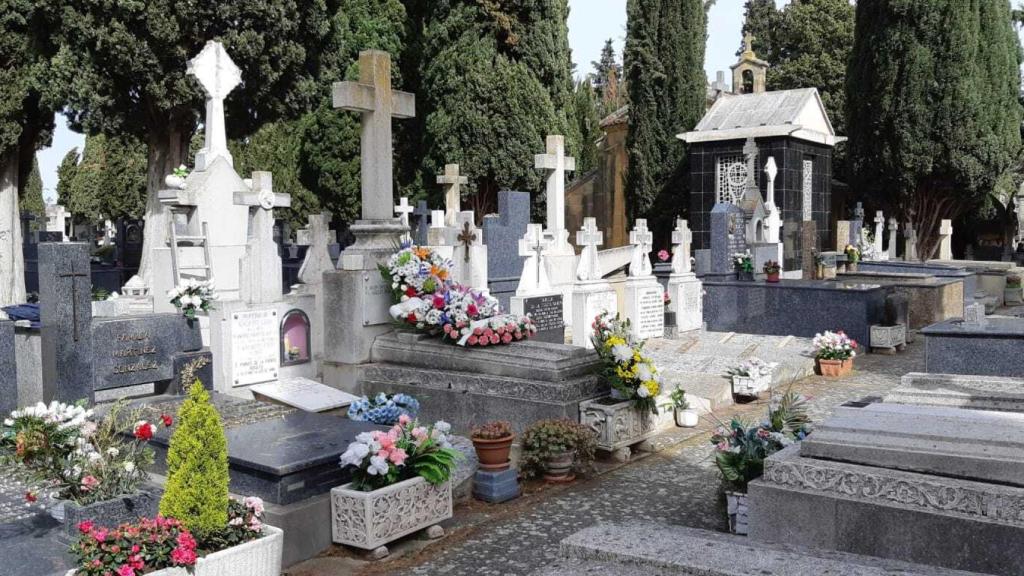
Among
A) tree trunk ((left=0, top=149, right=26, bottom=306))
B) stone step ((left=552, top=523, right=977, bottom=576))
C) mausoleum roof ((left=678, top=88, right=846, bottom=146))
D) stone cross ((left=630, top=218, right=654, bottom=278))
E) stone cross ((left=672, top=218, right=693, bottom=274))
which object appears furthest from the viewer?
mausoleum roof ((left=678, top=88, right=846, bottom=146))

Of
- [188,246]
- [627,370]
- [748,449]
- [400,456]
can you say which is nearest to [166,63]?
[188,246]

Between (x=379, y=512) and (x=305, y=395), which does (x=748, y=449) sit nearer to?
(x=379, y=512)

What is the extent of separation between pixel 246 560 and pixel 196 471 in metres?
0.53

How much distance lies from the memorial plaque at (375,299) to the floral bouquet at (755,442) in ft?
12.3

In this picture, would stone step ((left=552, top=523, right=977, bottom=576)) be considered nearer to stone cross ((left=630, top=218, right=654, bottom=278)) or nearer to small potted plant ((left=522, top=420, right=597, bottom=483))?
small potted plant ((left=522, top=420, right=597, bottom=483))

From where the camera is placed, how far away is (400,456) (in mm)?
5203

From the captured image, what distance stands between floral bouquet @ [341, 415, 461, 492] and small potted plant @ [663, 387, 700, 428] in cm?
345

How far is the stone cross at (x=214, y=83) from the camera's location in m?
11.2

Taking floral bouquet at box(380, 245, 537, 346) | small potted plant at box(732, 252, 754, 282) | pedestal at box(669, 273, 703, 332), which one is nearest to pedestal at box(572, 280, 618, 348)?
pedestal at box(669, 273, 703, 332)

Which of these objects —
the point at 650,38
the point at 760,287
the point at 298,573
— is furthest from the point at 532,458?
the point at 650,38

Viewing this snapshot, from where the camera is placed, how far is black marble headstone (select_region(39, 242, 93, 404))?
19.7 ft

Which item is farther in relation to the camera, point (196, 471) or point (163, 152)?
point (163, 152)

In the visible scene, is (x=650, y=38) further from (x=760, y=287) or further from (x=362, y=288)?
(x=362, y=288)

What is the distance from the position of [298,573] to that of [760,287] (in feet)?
34.9
